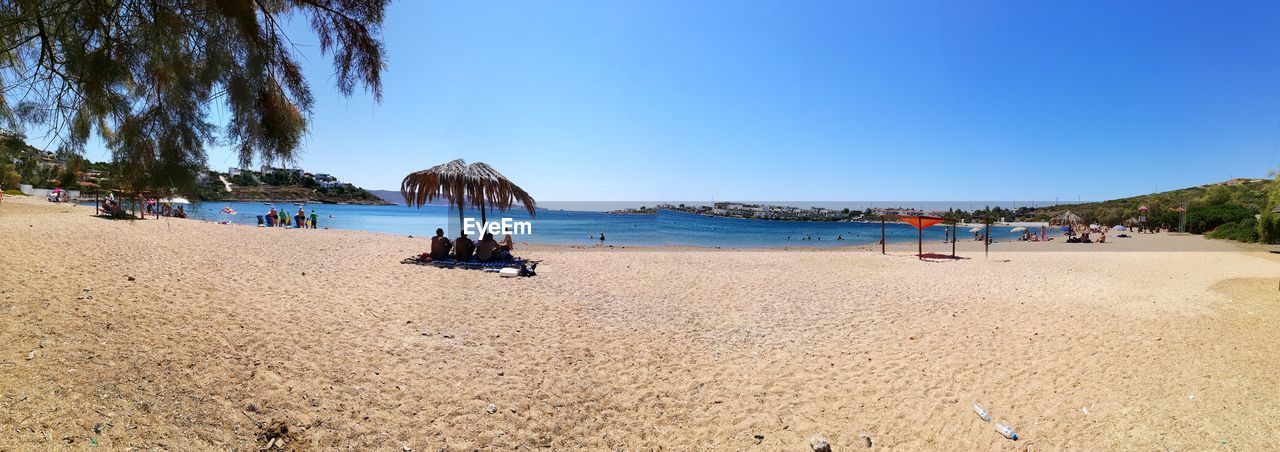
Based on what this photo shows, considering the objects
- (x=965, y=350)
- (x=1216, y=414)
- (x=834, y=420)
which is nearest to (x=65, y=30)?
(x=834, y=420)

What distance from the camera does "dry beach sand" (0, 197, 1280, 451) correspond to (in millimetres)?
3336

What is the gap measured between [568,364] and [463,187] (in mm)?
8042

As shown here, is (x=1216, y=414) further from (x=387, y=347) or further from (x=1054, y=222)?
(x=1054, y=222)

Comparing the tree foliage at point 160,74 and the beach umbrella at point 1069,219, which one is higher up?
the tree foliage at point 160,74

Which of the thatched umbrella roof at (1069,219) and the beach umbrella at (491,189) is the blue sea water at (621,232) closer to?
the beach umbrella at (491,189)

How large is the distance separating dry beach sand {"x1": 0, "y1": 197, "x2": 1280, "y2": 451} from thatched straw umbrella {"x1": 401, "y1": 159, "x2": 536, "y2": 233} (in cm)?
376

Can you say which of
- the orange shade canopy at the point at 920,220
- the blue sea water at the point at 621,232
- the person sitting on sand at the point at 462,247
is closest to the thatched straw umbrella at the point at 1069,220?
the blue sea water at the point at 621,232

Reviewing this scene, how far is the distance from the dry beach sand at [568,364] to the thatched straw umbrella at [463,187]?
3761 mm

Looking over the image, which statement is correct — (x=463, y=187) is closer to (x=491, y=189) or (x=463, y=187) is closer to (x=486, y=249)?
(x=491, y=189)

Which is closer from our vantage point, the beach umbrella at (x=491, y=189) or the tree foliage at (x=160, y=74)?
the tree foliage at (x=160, y=74)

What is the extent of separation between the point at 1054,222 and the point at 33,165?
4279cm

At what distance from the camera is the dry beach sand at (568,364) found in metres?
3.34

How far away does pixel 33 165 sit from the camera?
3387 mm

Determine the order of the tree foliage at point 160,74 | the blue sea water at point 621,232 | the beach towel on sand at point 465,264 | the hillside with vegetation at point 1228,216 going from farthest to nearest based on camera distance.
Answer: the blue sea water at point 621,232 → the hillside with vegetation at point 1228,216 → the beach towel on sand at point 465,264 → the tree foliage at point 160,74
